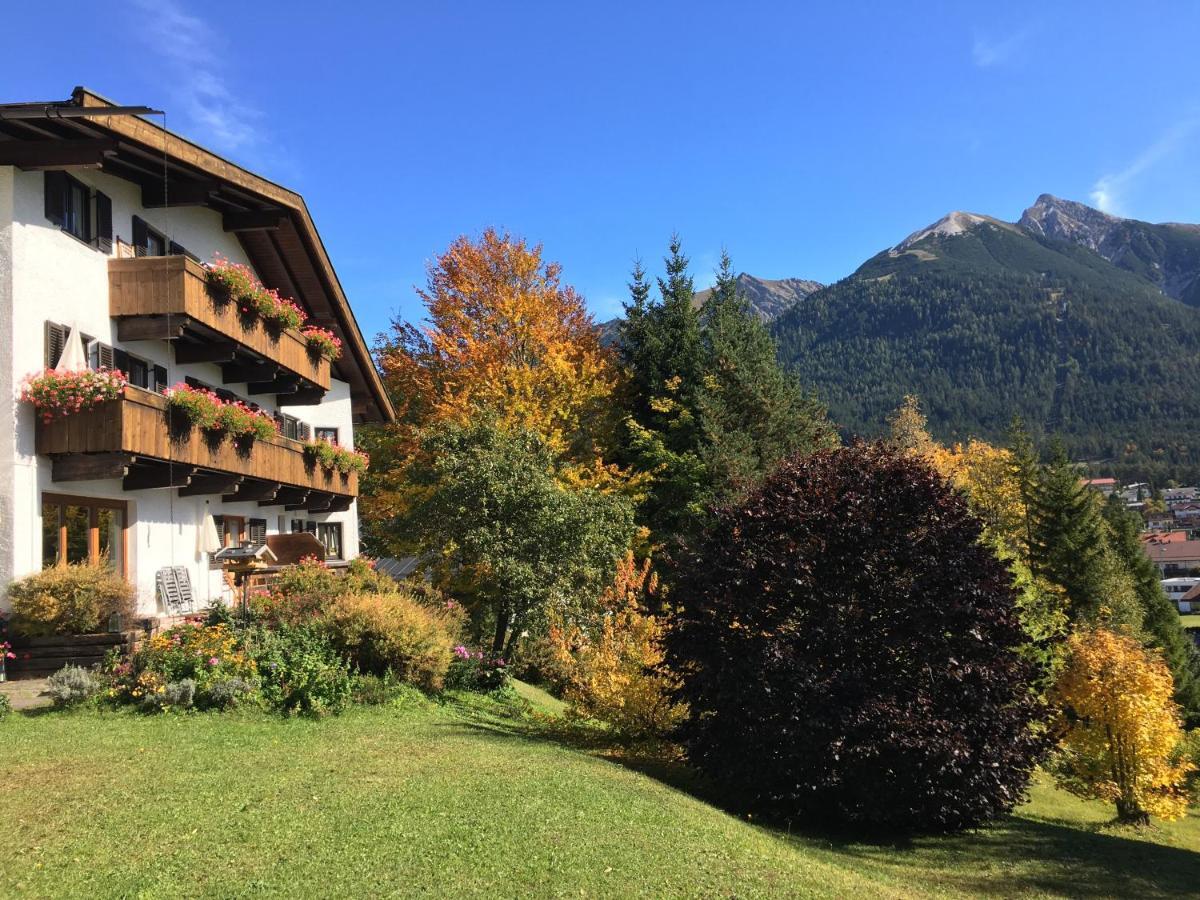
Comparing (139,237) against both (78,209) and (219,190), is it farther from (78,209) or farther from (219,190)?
(219,190)

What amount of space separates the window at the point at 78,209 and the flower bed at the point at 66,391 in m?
3.11

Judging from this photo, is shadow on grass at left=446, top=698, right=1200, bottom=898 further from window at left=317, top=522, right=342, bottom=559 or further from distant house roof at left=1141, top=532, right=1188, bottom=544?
distant house roof at left=1141, top=532, right=1188, bottom=544

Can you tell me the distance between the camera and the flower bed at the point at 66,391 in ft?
47.2

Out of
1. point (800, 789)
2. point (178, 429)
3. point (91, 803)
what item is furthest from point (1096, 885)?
point (178, 429)

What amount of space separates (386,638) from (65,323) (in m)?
8.16

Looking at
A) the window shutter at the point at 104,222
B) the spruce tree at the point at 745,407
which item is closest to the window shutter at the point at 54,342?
the window shutter at the point at 104,222

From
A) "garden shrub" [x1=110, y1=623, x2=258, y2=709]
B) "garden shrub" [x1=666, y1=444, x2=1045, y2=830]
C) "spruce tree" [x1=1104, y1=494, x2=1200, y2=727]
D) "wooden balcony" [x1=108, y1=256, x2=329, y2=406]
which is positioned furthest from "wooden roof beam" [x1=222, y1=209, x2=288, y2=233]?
"spruce tree" [x1=1104, y1=494, x2=1200, y2=727]

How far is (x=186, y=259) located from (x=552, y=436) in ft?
51.3

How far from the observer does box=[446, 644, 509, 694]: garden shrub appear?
712 inches

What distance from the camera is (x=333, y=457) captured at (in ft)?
85.3

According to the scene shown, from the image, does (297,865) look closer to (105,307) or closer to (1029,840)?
(1029,840)

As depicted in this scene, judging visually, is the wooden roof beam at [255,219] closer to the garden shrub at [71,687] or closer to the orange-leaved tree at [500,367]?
the orange-leaved tree at [500,367]

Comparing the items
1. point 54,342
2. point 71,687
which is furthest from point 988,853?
point 54,342

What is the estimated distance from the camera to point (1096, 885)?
1027cm
